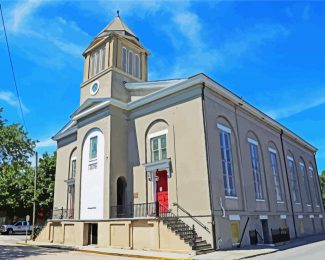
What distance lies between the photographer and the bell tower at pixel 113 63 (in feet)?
75.0

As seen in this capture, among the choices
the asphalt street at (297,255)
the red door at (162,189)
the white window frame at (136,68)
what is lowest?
the asphalt street at (297,255)

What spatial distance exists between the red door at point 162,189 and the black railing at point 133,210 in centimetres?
59

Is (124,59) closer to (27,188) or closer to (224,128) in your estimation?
(224,128)

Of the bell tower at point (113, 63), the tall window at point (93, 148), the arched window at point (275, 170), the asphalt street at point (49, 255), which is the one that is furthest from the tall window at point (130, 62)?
the asphalt street at point (49, 255)

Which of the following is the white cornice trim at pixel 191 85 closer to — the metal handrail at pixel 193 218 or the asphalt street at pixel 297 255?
the metal handrail at pixel 193 218

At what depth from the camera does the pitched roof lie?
25.0m

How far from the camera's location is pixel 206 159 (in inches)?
674

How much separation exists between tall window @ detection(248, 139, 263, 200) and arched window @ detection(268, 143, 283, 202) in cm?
287

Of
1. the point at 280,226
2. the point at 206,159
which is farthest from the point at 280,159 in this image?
the point at 206,159

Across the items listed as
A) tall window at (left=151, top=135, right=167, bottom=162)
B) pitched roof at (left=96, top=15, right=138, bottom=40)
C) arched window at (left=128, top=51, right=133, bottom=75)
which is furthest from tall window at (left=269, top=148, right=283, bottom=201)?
pitched roof at (left=96, top=15, right=138, bottom=40)

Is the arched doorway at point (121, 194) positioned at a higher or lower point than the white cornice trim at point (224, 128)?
lower

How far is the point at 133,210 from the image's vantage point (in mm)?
20062

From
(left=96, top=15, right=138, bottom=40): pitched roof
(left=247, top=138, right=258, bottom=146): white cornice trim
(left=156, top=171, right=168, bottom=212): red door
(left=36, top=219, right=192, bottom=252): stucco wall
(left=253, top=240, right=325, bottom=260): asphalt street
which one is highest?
(left=96, top=15, right=138, bottom=40): pitched roof

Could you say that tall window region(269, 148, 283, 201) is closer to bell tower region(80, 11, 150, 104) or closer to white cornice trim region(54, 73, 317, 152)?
white cornice trim region(54, 73, 317, 152)
